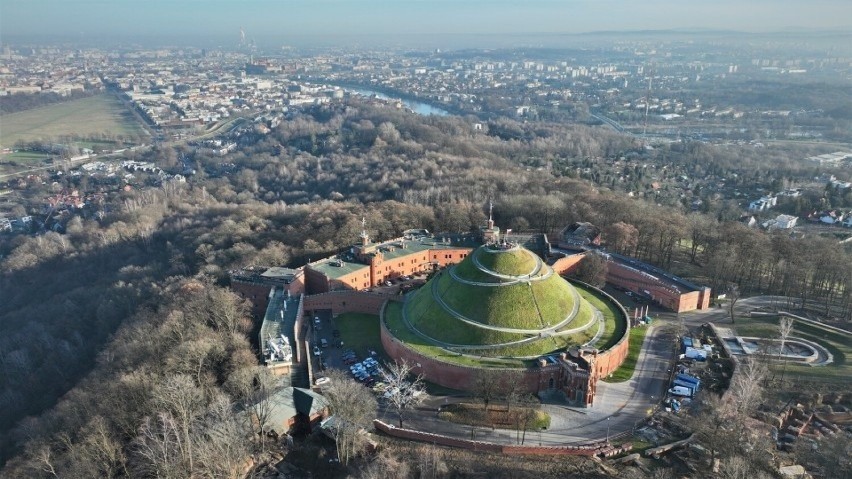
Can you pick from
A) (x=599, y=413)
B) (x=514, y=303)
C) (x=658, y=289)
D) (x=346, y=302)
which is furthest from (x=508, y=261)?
(x=658, y=289)

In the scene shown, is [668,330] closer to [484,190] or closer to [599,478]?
[599,478]

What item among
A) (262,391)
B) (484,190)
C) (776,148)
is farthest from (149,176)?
(776,148)

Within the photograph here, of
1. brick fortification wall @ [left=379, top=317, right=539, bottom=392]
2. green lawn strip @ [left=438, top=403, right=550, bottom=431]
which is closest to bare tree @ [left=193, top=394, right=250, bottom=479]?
green lawn strip @ [left=438, top=403, right=550, bottom=431]

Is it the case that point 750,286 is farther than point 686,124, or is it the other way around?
point 686,124

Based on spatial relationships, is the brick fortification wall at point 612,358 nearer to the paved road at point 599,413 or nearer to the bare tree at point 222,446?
the paved road at point 599,413

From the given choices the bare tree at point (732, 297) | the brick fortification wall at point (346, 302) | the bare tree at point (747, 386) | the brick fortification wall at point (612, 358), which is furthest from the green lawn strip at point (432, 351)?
the bare tree at point (732, 297)

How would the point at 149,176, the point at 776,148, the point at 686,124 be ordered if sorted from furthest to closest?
the point at 686,124 < the point at 776,148 < the point at 149,176

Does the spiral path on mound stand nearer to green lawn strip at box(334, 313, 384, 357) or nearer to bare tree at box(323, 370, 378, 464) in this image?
green lawn strip at box(334, 313, 384, 357)
